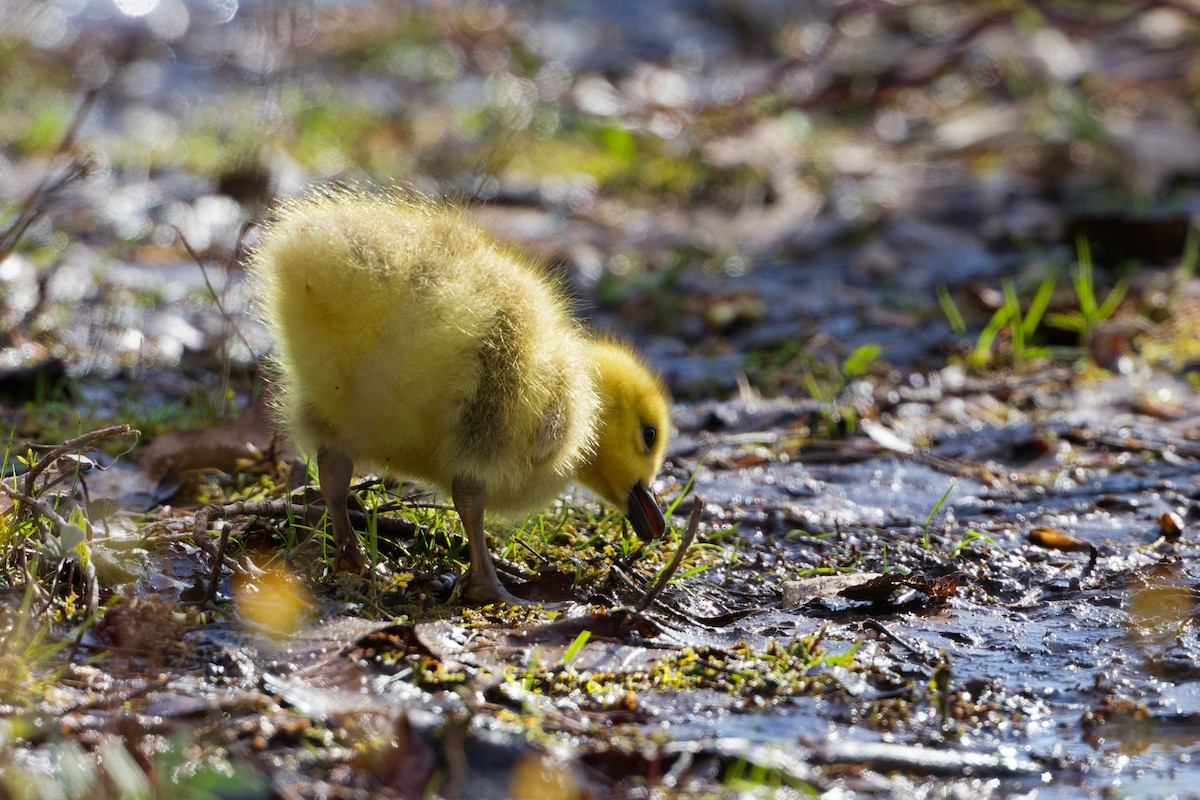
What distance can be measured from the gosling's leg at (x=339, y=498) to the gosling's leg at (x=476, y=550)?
0.97ft

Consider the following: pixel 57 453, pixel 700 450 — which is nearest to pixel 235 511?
pixel 57 453

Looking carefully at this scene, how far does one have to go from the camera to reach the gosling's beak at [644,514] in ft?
12.3

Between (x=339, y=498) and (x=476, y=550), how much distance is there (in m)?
0.40

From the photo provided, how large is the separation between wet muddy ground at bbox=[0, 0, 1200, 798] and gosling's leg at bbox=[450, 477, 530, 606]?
88 mm

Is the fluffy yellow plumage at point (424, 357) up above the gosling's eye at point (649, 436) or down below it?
above

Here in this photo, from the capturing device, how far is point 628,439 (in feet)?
12.6

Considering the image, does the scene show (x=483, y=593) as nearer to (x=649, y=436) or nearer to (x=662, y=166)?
(x=649, y=436)

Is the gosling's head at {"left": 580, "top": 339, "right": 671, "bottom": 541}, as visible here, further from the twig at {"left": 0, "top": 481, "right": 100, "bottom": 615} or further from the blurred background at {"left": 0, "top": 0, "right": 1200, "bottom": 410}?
the twig at {"left": 0, "top": 481, "right": 100, "bottom": 615}

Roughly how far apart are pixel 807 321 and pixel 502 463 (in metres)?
3.54

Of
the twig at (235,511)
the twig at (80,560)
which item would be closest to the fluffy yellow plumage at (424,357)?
the twig at (235,511)

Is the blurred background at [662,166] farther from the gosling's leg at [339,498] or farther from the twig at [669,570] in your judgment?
the twig at [669,570]

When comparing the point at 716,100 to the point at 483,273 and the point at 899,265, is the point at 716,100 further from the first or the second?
the point at 483,273

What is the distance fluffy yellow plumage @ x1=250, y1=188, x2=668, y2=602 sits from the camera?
3.05 metres

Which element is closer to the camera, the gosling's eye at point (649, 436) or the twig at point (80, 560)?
the twig at point (80, 560)
